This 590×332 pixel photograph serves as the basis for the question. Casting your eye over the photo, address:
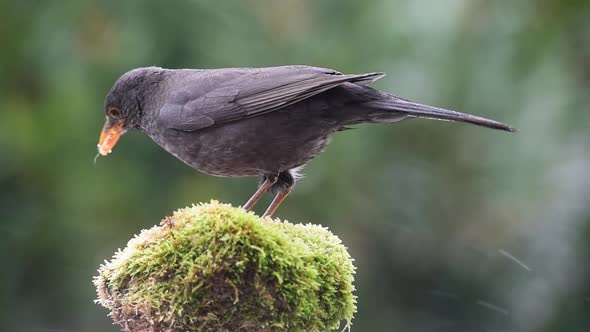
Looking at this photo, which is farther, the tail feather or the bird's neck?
the bird's neck

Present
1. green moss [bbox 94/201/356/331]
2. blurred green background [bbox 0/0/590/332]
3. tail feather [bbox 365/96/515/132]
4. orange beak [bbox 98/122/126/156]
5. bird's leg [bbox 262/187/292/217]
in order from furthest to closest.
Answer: blurred green background [bbox 0/0/590/332] < orange beak [bbox 98/122/126/156] < bird's leg [bbox 262/187/292/217] < tail feather [bbox 365/96/515/132] < green moss [bbox 94/201/356/331]

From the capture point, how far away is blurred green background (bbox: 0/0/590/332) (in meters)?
6.86

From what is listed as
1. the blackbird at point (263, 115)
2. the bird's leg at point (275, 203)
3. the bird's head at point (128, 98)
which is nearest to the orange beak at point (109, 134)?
the bird's head at point (128, 98)

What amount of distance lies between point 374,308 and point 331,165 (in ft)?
4.72

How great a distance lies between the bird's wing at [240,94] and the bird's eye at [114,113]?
410mm

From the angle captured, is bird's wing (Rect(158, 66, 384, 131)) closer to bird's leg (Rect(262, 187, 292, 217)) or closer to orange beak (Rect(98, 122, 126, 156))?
orange beak (Rect(98, 122, 126, 156))

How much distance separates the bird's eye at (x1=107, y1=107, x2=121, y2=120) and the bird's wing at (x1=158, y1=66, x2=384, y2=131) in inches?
16.1

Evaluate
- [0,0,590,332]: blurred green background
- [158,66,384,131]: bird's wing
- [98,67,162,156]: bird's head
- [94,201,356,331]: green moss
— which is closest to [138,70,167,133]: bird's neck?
[98,67,162,156]: bird's head

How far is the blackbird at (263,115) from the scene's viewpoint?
15.7ft

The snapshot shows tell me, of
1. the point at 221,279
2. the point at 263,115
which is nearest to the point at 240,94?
the point at 263,115

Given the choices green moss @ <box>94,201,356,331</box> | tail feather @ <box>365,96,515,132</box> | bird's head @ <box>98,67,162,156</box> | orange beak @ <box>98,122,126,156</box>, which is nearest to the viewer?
green moss @ <box>94,201,356,331</box>

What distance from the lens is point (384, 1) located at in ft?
24.3

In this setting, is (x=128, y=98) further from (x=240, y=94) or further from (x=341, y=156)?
(x=341, y=156)

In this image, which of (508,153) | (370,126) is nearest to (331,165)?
(370,126)
